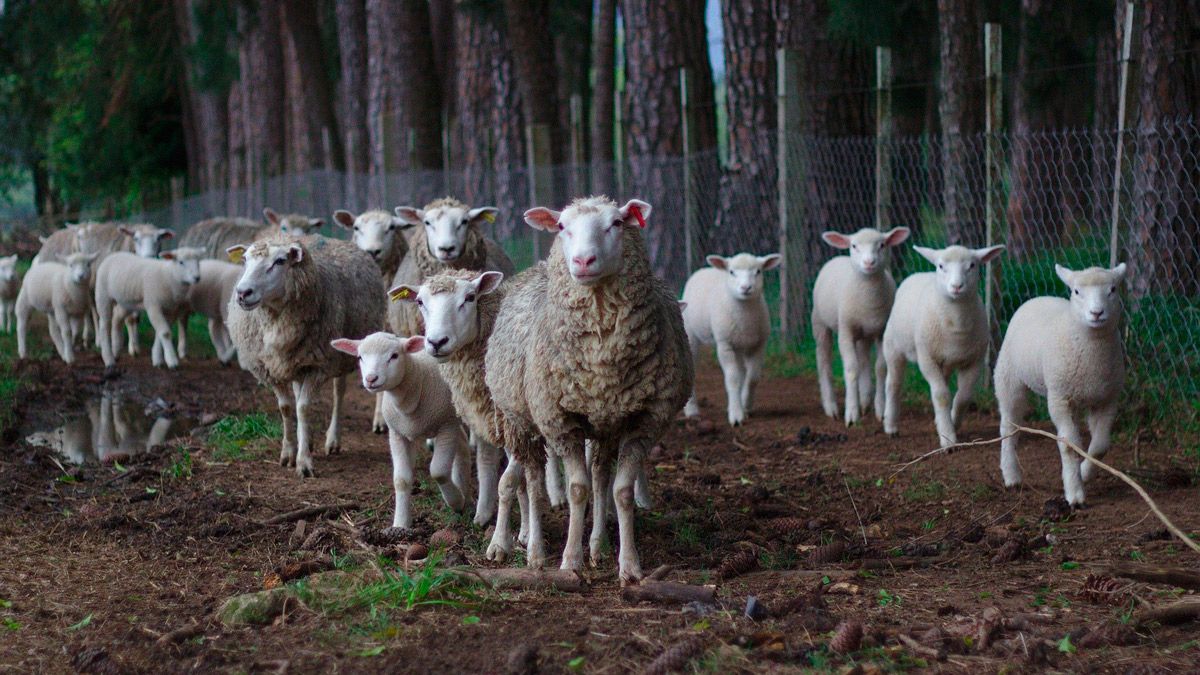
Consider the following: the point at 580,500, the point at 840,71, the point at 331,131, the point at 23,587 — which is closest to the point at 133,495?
the point at 23,587

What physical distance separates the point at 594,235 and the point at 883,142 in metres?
5.24

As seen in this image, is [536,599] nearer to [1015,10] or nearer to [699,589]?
[699,589]

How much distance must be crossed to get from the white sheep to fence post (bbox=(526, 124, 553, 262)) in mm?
5607

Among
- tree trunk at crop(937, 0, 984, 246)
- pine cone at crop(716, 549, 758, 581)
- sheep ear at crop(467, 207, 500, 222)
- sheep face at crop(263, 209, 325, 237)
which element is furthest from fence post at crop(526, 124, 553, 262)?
pine cone at crop(716, 549, 758, 581)

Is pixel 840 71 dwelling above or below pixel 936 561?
above

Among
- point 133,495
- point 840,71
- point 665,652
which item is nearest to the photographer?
point 665,652

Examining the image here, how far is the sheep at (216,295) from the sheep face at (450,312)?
675 cm

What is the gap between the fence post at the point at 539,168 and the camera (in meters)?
14.2

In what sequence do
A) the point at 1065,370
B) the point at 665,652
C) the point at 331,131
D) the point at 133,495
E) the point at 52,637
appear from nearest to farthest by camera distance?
1. the point at 665,652
2. the point at 52,637
3. the point at 1065,370
4. the point at 133,495
5. the point at 331,131

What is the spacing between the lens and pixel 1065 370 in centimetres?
638

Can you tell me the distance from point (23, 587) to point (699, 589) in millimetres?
2895

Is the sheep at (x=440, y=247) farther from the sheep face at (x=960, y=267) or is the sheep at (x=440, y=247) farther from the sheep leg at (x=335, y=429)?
the sheep face at (x=960, y=267)

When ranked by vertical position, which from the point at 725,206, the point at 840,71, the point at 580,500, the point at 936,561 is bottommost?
the point at 936,561

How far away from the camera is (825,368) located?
30.4 feet
